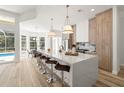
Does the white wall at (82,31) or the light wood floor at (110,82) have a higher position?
the white wall at (82,31)

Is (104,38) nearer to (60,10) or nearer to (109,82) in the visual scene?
(109,82)

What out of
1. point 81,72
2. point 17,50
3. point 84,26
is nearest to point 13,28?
point 17,50

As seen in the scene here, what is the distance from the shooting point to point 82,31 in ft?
24.4

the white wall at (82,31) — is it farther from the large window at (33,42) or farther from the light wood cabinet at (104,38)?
the large window at (33,42)

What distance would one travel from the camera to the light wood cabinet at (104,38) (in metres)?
4.92

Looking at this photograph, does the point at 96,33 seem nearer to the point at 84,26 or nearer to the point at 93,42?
the point at 93,42

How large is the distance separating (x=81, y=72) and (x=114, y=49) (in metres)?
2.44

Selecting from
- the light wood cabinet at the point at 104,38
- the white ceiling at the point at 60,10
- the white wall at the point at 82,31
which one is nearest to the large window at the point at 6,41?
the white ceiling at the point at 60,10

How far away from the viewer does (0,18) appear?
22.5 ft

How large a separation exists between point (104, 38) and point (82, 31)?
2357mm

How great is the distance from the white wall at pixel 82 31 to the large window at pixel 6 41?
4.16 metres

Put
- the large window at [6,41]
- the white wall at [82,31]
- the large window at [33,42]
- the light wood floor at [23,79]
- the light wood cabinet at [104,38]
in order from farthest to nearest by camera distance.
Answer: the large window at [33,42], the large window at [6,41], the white wall at [82,31], the light wood cabinet at [104,38], the light wood floor at [23,79]

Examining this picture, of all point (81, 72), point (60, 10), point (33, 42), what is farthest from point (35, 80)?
point (33, 42)
